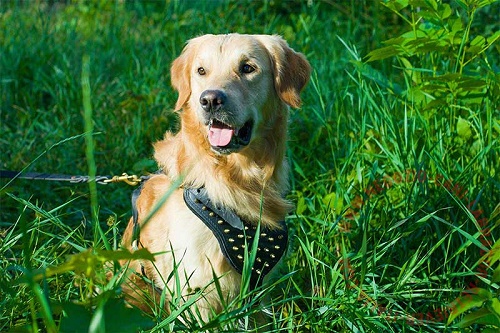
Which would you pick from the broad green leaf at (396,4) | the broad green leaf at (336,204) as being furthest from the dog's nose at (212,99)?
the broad green leaf at (396,4)

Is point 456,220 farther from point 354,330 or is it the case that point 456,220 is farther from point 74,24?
point 74,24

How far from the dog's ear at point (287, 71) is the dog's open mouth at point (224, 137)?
0.31m

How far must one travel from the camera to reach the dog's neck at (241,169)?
310 cm

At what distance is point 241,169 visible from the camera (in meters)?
3.19

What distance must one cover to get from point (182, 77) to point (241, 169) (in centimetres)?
56

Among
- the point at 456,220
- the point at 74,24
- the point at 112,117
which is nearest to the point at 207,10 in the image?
the point at 74,24

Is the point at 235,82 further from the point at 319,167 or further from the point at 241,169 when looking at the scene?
the point at 319,167

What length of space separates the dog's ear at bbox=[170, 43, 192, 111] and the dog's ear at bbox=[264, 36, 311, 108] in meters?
0.39

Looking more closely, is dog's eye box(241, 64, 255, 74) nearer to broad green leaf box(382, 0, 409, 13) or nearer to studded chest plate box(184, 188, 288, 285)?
studded chest plate box(184, 188, 288, 285)

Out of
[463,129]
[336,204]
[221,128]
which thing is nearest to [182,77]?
[221,128]

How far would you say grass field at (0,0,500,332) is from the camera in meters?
2.62

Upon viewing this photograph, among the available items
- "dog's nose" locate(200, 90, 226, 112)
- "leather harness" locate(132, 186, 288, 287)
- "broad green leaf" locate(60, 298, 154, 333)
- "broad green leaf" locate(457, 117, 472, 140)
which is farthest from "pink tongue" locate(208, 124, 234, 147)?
"broad green leaf" locate(457, 117, 472, 140)

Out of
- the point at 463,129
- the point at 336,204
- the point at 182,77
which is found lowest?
the point at 336,204

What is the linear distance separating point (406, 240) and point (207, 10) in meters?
3.88
